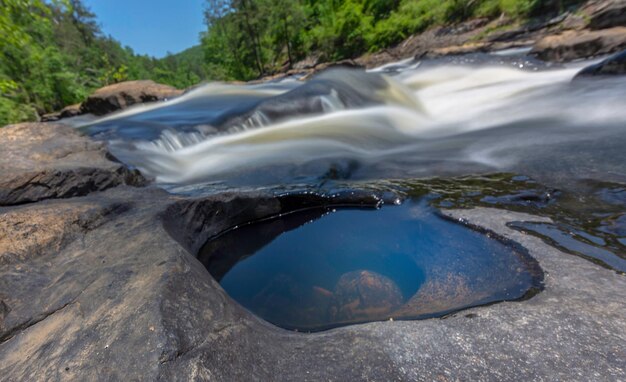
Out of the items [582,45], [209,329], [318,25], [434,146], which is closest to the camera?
[209,329]

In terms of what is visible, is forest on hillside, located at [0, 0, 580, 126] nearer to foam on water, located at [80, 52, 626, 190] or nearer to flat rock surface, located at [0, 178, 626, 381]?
foam on water, located at [80, 52, 626, 190]

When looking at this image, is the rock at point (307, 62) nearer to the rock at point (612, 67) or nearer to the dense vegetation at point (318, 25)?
the dense vegetation at point (318, 25)

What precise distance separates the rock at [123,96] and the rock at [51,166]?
37.7 ft

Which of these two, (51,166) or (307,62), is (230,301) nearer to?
(51,166)

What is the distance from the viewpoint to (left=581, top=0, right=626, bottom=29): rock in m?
9.97

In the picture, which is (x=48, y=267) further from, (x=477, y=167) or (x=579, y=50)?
(x=579, y=50)

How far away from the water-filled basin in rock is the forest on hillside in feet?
16.3

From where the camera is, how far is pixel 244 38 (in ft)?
116

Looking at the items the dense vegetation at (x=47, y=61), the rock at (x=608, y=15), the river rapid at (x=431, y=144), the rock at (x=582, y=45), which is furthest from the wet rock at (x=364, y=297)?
the rock at (x=608, y=15)

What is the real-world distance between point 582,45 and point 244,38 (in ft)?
108

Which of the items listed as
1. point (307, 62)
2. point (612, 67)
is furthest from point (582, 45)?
point (307, 62)

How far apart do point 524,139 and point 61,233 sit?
5.17m

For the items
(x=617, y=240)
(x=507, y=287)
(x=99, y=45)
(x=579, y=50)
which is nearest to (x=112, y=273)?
(x=507, y=287)

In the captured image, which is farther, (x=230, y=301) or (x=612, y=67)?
(x=612, y=67)
